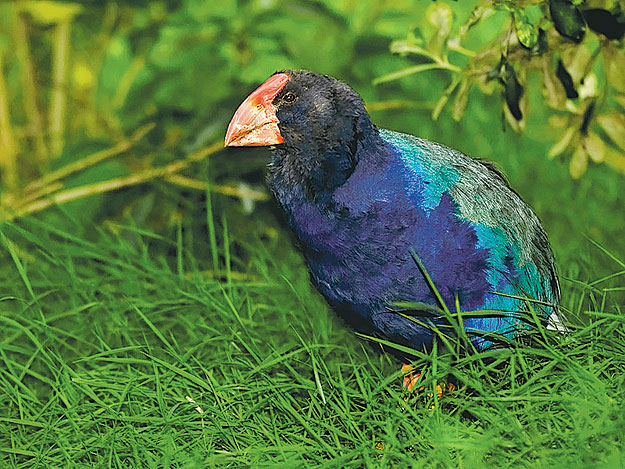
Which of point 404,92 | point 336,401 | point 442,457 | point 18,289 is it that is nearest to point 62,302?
point 18,289

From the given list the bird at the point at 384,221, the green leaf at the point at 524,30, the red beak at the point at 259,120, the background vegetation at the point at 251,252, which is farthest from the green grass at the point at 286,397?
the green leaf at the point at 524,30

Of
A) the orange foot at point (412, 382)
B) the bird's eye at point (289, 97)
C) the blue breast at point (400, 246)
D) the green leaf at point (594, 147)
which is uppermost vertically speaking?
the bird's eye at point (289, 97)

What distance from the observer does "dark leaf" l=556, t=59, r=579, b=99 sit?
215cm

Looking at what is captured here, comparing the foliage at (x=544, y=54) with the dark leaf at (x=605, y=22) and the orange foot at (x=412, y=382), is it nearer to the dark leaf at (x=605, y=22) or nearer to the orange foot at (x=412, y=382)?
the dark leaf at (x=605, y=22)

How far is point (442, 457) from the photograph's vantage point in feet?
5.27

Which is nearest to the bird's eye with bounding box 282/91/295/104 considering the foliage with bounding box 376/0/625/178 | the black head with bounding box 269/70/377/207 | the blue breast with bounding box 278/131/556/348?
the black head with bounding box 269/70/377/207

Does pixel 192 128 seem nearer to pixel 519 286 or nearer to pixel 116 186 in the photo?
pixel 116 186

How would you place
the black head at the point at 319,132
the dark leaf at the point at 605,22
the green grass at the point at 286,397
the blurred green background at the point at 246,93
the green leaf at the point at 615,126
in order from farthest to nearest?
1. the blurred green background at the point at 246,93
2. the green leaf at the point at 615,126
3. the dark leaf at the point at 605,22
4. the black head at the point at 319,132
5. the green grass at the point at 286,397

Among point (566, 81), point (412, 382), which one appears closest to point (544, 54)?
point (566, 81)

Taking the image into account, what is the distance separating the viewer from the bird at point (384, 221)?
1746 mm

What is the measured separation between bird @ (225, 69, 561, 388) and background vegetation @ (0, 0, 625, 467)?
0.11m

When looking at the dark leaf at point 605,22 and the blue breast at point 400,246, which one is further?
the dark leaf at point 605,22

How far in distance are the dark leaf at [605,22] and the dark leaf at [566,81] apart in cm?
16

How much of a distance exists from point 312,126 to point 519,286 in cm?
57
